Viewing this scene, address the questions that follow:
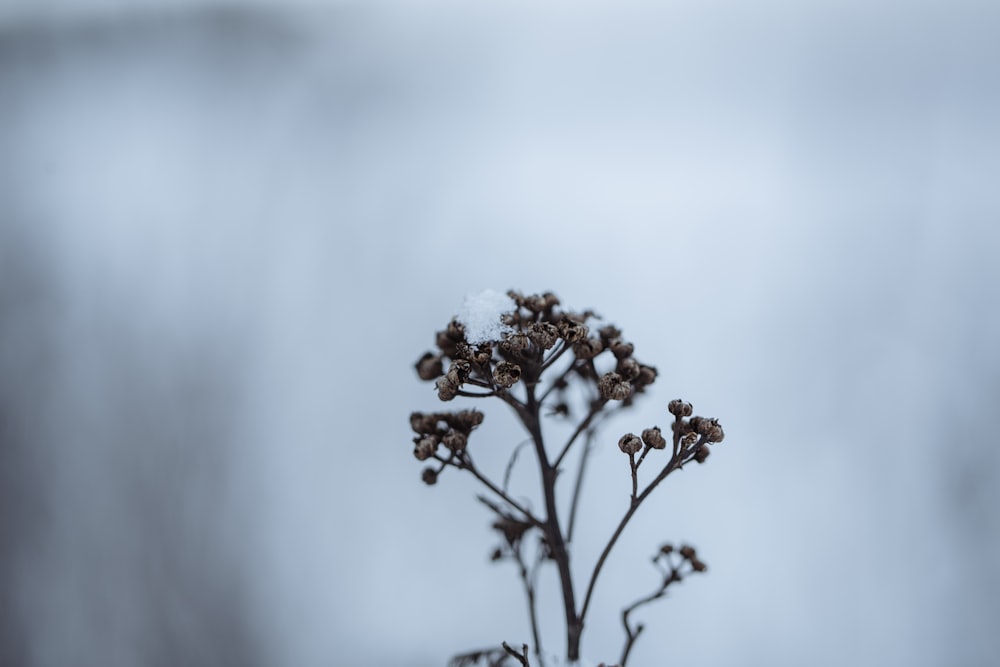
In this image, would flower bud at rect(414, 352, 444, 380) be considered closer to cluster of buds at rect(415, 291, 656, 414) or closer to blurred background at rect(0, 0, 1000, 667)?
cluster of buds at rect(415, 291, 656, 414)

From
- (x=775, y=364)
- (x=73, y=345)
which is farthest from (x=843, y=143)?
(x=73, y=345)

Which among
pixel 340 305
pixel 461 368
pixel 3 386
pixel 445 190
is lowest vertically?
pixel 461 368

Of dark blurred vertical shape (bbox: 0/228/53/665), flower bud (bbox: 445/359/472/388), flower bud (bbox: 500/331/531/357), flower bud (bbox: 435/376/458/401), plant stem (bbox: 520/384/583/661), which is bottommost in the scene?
plant stem (bbox: 520/384/583/661)

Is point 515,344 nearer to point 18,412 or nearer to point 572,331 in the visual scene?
point 572,331

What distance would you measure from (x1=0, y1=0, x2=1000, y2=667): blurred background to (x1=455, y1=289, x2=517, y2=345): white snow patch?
0.52m

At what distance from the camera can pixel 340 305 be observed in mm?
1072

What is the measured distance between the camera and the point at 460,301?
101cm

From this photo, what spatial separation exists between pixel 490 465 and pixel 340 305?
1.09 ft

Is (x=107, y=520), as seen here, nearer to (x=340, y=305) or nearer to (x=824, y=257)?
(x=340, y=305)

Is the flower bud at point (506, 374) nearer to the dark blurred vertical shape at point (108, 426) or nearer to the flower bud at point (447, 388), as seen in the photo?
the flower bud at point (447, 388)

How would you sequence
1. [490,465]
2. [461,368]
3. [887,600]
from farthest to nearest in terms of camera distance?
[490,465], [887,600], [461,368]

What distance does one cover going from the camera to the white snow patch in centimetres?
49

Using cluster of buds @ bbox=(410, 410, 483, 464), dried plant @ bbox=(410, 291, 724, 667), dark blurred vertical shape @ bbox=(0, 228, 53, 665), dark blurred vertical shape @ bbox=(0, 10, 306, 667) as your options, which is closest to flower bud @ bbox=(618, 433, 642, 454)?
dried plant @ bbox=(410, 291, 724, 667)

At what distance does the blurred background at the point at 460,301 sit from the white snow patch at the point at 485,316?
0.52 metres
